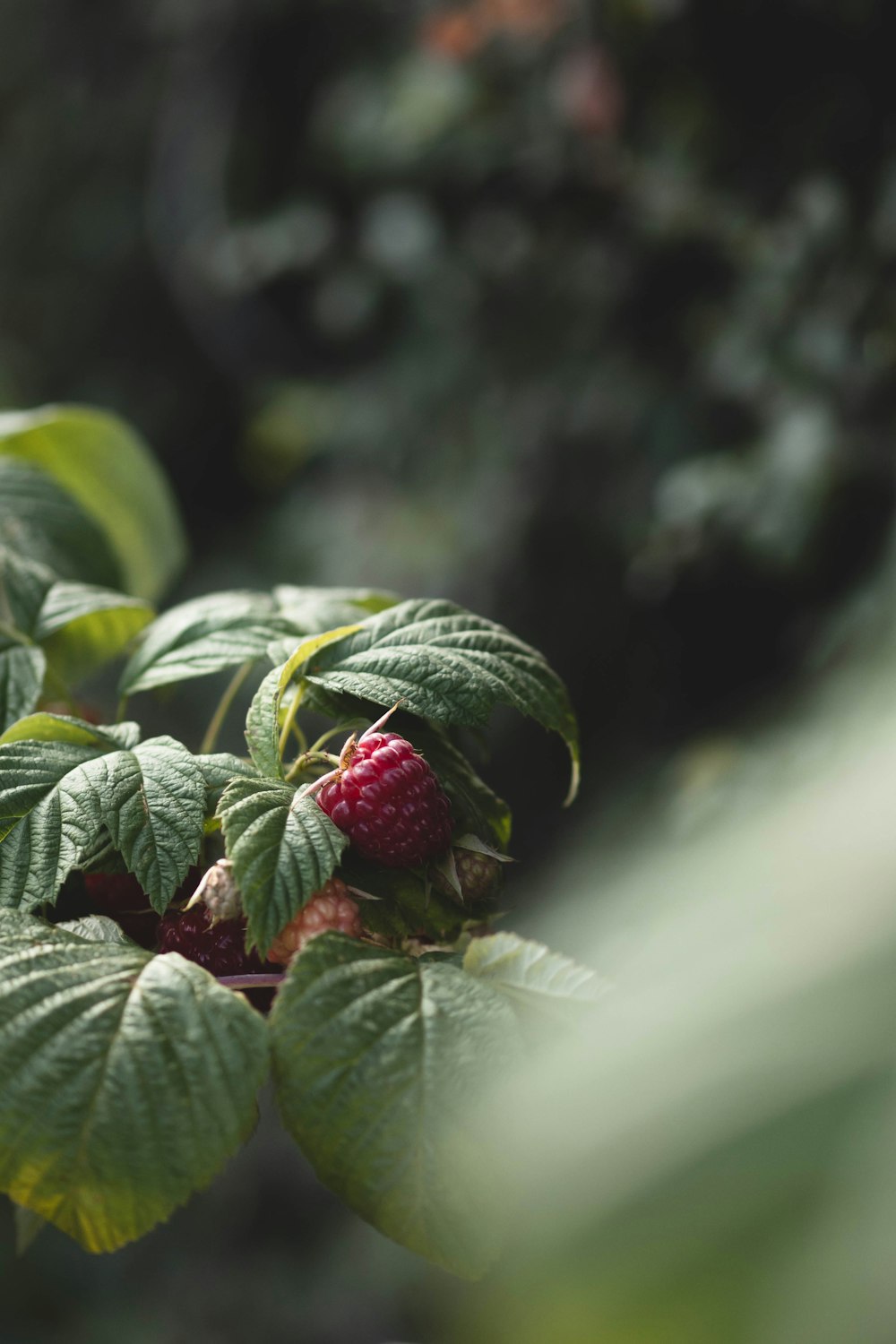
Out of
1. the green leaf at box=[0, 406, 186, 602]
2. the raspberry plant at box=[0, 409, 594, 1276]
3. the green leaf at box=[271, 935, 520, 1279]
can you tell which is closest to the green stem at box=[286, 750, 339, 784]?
the raspberry plant at box=[0, 409, 594, 1276]

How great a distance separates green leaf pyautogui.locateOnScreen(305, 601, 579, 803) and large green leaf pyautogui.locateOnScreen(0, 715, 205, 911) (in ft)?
0.23

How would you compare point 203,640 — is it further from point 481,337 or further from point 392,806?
point 481,337

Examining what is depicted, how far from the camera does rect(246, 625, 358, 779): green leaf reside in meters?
0.42

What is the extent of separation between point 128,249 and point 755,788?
231 cm

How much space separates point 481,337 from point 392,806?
1683 millimetres

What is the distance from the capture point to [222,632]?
50 centimetres

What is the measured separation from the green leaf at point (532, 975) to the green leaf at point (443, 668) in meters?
0.08

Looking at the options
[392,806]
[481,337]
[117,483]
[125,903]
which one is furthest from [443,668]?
[481,337]

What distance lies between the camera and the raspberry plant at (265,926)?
316 millimetres

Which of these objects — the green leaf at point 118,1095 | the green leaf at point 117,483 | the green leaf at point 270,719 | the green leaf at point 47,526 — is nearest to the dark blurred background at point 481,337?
the green leaf at point 117,483

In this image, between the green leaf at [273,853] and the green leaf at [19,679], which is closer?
the green leaf at [273,853]

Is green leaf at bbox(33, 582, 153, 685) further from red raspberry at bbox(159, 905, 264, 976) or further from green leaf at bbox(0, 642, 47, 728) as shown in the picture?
red raspberry at bbox(159, 905, 264, 976)

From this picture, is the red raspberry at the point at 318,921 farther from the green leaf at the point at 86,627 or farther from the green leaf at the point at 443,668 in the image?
the green leaf at the point at 86,627

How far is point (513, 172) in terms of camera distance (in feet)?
5.86
